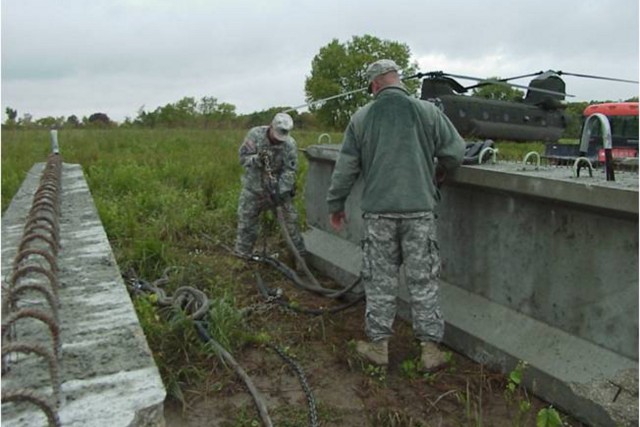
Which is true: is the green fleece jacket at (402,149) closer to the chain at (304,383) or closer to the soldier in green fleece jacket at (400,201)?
the soldier in green fleece jacket at (400,201)

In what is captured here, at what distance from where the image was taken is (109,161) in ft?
40.8

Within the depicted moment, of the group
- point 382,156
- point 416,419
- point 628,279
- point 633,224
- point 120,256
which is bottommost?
point 416,419

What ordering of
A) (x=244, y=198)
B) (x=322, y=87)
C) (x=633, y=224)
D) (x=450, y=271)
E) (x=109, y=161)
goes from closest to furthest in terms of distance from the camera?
(x=633, y=224), (x=450, y=271), (x=244, y=198), (x=109, y=161), (x=322, y=87)

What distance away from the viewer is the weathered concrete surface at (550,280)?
3.00 m

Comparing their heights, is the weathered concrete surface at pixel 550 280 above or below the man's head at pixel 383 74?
below

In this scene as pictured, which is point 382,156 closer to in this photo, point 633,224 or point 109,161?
point 633,224

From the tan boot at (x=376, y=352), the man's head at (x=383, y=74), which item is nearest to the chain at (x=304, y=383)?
the tan boot at (x=376, y=352)

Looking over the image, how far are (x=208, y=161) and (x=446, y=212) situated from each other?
29.4 ft

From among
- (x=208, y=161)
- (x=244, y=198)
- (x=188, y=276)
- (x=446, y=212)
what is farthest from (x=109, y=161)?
(x=446, y=212)

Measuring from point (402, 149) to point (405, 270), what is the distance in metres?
0.79

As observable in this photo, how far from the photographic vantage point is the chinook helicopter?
4664 millimetres

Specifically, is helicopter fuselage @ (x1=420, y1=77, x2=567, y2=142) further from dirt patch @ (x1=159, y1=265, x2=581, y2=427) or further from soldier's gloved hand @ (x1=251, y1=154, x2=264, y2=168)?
soldier's gloved hand @ (x1=251, y1=154, x2=264, y2=168)

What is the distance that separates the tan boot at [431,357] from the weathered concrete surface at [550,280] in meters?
0.25

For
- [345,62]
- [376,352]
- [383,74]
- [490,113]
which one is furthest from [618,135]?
[345,62]
